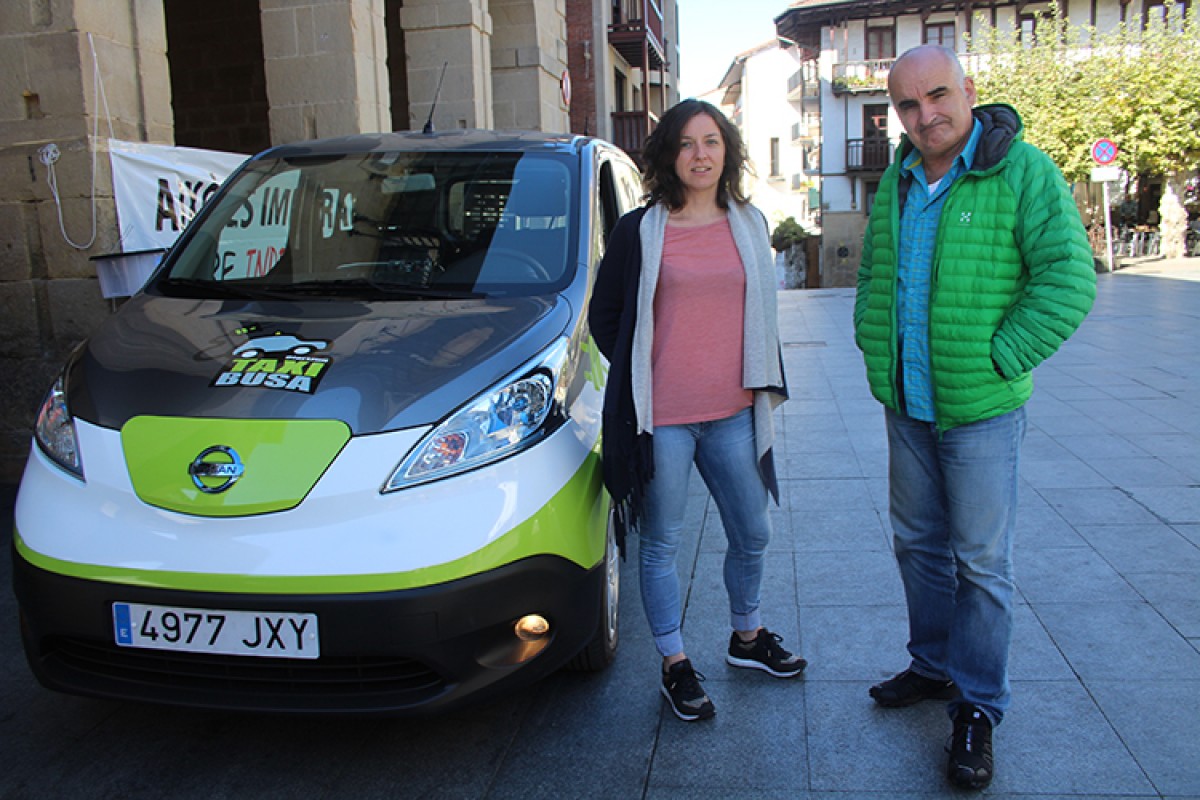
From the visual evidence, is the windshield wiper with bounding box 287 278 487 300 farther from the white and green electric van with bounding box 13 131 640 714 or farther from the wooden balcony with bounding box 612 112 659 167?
the wooden balcony with bounding box 612 112 659 167

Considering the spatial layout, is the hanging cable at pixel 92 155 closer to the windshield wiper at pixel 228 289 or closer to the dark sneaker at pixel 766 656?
the windshield wiper at pixel 228 289

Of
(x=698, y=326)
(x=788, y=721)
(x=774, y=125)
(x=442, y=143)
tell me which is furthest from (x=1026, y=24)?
(x=788, y=721)

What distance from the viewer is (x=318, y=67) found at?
9312 mm

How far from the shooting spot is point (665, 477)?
306cm

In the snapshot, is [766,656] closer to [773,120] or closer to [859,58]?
[859,58]

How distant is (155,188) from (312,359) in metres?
4.22

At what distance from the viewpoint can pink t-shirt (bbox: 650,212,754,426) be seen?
299 centimetres

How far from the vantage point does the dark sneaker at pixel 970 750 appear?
2.66 m

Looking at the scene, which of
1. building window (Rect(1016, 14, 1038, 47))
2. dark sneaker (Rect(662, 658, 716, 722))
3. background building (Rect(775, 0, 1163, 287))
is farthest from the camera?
background building (Rect(775, 0, 1163, 287))

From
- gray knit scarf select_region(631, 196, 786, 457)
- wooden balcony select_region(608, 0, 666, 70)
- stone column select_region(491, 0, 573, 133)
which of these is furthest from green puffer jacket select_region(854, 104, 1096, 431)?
wooden balcony select_region(608, 0, 666, 70)

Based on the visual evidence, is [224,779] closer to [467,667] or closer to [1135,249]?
[467,667]

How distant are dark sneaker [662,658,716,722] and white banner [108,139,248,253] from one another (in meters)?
4.53

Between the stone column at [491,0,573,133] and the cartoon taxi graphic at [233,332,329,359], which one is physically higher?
the stone column at [491,0,573,133]

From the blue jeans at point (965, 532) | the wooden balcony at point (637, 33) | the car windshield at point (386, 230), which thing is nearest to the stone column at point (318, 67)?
the car windshield at point (386, 230)
